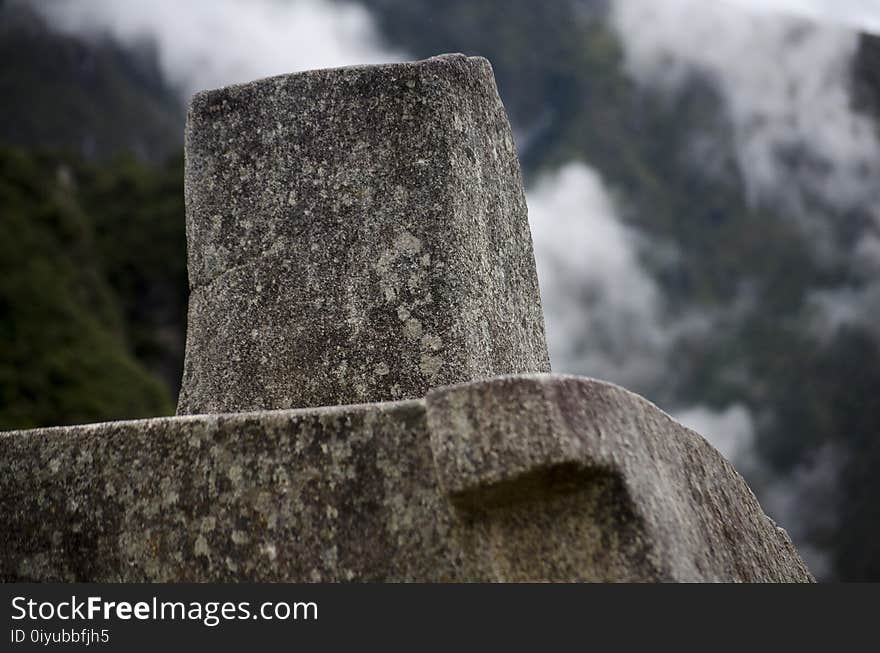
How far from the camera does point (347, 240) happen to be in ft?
10.1

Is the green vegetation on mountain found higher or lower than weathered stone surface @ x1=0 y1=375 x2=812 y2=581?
higher

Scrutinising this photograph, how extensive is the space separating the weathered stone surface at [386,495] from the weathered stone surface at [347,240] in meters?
0.63

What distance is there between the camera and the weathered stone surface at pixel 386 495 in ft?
7.02

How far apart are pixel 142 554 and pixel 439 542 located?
0.71 m

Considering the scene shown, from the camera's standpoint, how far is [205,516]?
2.39 m

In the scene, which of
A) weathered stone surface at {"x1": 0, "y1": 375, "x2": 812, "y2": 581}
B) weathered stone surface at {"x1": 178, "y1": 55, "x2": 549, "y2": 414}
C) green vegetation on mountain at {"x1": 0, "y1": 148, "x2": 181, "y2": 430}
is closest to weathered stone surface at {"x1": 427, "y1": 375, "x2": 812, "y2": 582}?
weathered stone surface at {"x1": 0, "y1": 375, "x2": 812, "y2": 581}

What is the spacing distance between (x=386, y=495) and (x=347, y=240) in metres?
1.02

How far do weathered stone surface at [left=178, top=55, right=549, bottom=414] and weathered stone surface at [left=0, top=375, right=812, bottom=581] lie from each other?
633mm

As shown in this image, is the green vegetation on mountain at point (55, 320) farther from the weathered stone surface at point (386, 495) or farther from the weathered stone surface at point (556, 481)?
the weathered stone surface at point (556, 481)

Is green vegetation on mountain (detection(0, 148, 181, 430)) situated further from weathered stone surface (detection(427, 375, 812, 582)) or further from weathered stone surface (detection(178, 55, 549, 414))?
weathered stone surface (detection(427, 375, 812, 582))

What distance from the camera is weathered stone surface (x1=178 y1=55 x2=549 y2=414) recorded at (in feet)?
9.76

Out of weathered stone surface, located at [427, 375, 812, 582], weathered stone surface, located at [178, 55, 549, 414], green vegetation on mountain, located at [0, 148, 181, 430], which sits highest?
green vegetation on mountain, located at [0, 148, 181, 430]

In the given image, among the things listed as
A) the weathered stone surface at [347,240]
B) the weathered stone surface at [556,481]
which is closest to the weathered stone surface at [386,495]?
the weathered stone surface at [556,481]

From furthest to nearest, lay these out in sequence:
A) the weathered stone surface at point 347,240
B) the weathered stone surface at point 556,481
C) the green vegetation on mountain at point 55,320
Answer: the green vegetation on mountain at point 55,320 < the weathered stone surface at point 347,240 < the weathered stone surface at point 556,481
